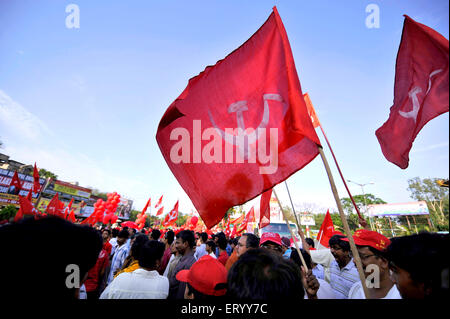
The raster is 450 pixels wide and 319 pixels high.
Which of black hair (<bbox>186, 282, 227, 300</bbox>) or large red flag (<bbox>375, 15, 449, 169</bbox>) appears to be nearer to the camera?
black hair (<bbox>186, 282, 227, 300</bbox>)

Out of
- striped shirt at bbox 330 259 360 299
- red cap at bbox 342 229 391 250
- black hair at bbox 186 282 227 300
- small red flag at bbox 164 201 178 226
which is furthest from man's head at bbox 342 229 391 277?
small red flag at bbox 164 201 178 226

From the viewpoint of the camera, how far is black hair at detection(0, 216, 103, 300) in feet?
2.88

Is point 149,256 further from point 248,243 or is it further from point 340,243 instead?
point 340,243

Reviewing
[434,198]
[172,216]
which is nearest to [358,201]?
[434,198]

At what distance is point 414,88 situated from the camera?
7.09 ft

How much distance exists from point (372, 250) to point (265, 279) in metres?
1.69

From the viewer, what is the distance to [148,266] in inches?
87.4

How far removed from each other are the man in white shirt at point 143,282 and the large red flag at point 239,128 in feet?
2.32

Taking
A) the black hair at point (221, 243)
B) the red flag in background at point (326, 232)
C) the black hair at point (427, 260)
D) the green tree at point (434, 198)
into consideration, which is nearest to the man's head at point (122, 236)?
the black hair at point (221, 243)

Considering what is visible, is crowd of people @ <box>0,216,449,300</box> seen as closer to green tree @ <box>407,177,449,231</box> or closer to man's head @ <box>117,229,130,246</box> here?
man's head @ <box>117,229,130,246</box>

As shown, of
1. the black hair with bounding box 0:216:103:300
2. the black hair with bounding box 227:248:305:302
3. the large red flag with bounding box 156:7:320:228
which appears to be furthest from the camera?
the large red flag with bounding box 156:7:320:228

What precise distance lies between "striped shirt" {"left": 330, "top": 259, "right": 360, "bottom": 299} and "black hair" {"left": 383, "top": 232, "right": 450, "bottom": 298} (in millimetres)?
1571
